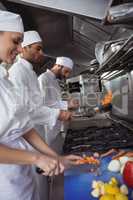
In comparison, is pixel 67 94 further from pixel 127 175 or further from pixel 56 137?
pixel 127 175

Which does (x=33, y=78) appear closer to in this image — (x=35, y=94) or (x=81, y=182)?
(x=35, y=94)

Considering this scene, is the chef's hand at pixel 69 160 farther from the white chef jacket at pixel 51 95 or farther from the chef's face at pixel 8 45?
the white chef jacket at pixel 51 95

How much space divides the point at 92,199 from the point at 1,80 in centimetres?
63

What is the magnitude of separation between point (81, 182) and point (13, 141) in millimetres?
366

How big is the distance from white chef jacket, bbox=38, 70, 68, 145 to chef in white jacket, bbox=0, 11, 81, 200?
59.7 inches

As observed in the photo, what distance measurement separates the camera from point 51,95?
324 centimetres

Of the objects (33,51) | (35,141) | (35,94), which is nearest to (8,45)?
(35,141)

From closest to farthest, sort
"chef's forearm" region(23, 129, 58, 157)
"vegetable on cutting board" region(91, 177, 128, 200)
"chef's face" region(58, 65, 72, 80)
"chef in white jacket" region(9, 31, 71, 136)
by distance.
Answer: "vegetable on cutting board" region(91, 177, 128, 200)
"chef's forearm" region(23, 129, 58, 157)
"chef in white jacket" region(9, 31, 71, 136)
"chef's face" region(58, 65, 72, 80)

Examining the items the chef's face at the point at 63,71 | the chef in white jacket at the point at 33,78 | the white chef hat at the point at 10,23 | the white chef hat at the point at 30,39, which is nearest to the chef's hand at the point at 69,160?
the white chef hat at the point at 10,23

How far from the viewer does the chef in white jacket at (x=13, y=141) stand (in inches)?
Result: 40.5

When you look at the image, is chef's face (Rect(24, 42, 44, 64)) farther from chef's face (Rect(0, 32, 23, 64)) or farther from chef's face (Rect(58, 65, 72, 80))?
chef's face (Rect(58, 65, 72, 80))

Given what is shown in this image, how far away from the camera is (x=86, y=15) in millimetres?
1783

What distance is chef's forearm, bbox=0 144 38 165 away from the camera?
1009 mm

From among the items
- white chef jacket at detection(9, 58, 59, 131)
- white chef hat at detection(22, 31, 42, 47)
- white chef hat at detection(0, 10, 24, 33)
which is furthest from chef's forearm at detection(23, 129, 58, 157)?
white chef hat at detection(22, 31, 42, 47)
